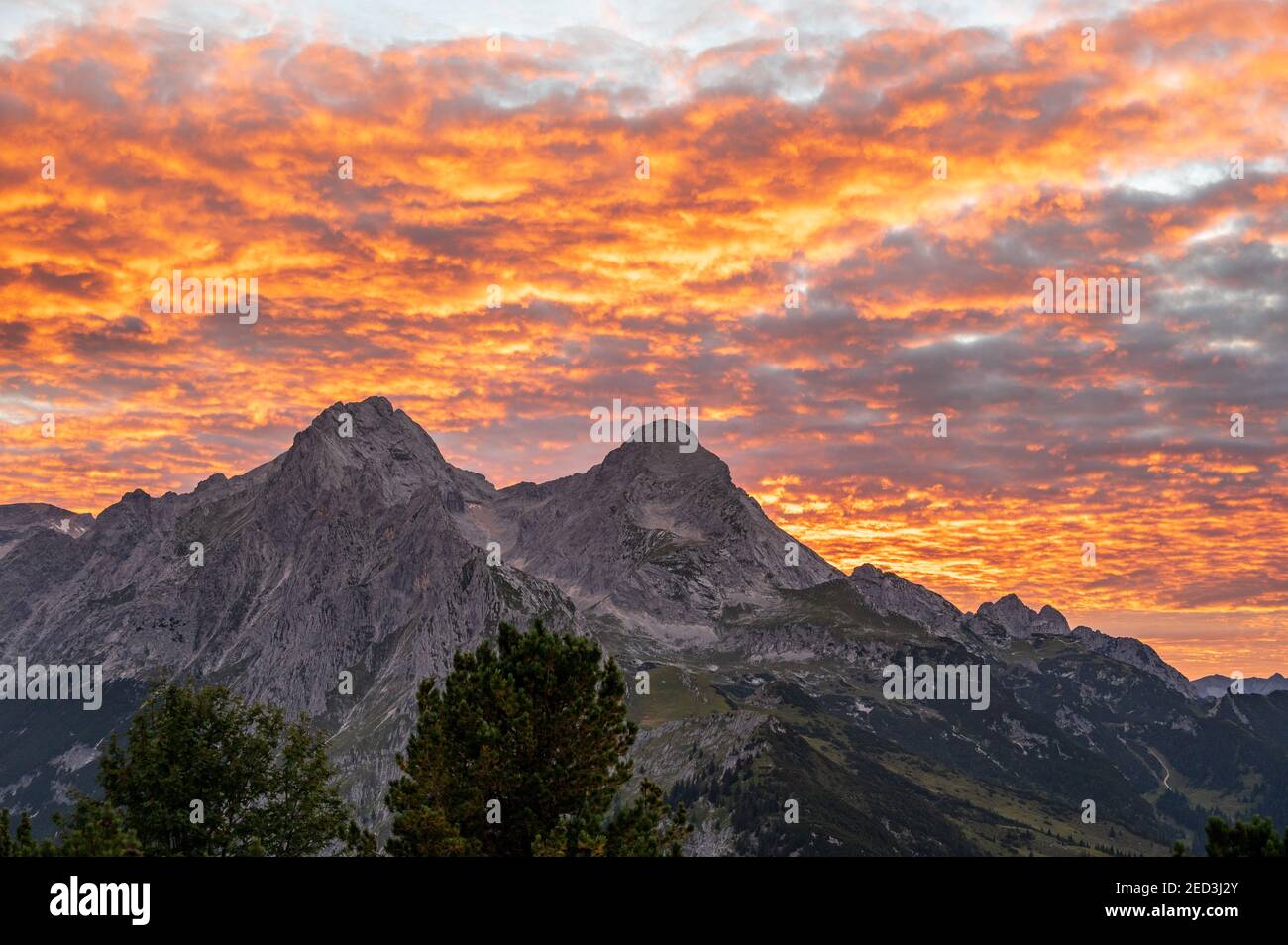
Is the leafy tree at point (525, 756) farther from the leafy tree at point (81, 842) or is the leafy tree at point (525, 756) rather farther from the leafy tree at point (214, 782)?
the leafy tree at point (81, 842)

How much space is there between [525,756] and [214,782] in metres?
17.9

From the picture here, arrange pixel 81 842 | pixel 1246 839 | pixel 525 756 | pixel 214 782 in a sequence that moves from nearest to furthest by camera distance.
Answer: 1. pixel 81 842
2. pixel 1246 839
3. pixel 525 756
4. pixel 214 782

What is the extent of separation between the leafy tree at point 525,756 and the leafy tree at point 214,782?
6.04 m

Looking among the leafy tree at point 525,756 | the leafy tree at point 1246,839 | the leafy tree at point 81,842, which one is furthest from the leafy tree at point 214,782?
the leafy tree at point 1246,839

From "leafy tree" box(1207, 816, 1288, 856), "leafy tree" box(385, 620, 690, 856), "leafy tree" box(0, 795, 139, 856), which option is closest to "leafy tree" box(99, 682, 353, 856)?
"leafy tree" box(385, 620, 690, 856)

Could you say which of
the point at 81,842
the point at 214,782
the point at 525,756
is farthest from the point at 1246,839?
the point at 214,782

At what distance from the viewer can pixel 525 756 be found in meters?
58.0

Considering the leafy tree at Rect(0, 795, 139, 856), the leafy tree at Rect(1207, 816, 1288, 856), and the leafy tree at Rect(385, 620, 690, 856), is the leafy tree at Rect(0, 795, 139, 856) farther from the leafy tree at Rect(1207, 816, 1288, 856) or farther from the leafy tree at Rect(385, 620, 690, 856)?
the leafy tree at Rect(1207, 816, 1288, 856)

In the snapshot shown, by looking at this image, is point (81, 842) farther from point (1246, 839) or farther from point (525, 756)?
point (1246, 839)
